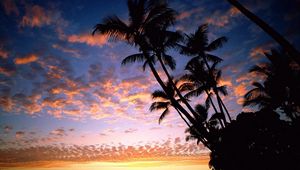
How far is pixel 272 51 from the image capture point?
20.7 m

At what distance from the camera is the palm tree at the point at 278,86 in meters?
19.3

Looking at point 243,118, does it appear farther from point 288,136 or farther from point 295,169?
point 295,169

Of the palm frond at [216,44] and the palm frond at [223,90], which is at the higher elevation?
the palm frond at [216,44]

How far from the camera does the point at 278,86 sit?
2041 centimetres

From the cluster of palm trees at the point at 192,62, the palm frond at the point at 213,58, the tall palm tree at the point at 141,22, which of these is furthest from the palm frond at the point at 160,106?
the tall palm tree at the point at 141,22

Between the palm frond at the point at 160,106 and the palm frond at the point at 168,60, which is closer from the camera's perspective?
the palm frond at the point at 168,60

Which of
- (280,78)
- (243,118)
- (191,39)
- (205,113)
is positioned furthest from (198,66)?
(205,113)

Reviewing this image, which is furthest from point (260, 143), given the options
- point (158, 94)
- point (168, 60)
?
point (158, 94)

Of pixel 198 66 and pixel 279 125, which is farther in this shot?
pixel 198 66

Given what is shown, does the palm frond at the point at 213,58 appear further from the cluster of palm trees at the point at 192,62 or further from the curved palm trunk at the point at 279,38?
the curved palm trunk at the point at 279,38

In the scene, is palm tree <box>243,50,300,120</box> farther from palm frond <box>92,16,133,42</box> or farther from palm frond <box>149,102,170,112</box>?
palm frond <box>92,16,133,42</box>

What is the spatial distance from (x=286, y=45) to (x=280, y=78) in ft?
56.2

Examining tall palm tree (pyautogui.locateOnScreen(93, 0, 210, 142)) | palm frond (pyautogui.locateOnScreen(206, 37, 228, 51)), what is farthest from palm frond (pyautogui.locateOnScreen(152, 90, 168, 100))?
tall palm tree (pyautogui.locateOnScreen(93, 0, 210, 142))

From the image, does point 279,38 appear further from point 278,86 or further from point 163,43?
point 278,86
